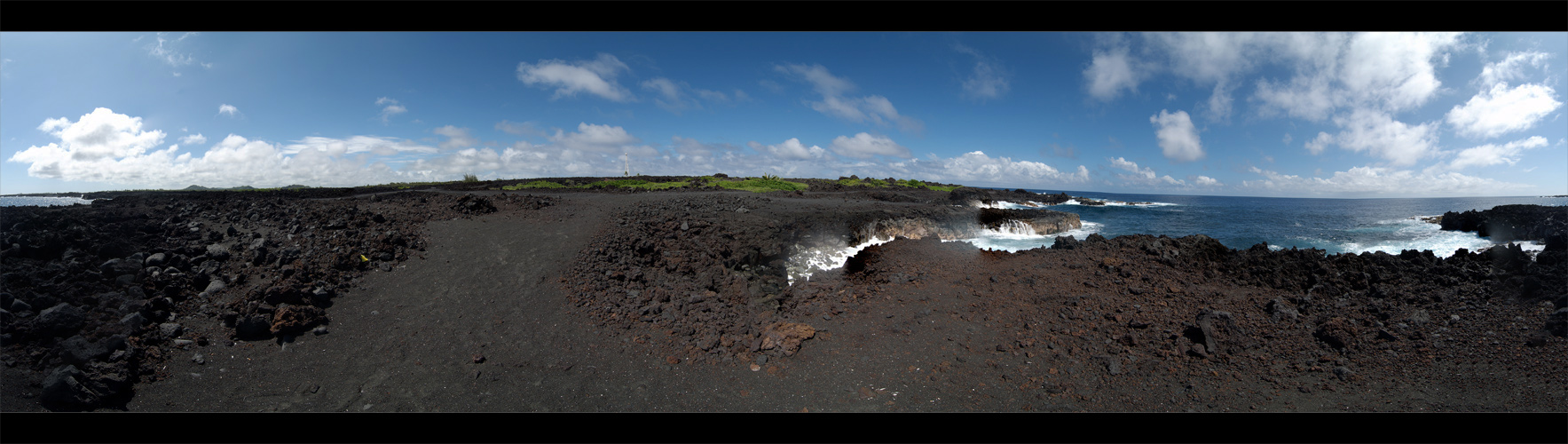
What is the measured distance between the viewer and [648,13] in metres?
2.62

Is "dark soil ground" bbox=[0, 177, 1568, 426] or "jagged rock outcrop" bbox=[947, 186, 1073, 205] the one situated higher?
"jagged rock outcrop" bbox=[947, 186, 1073, 205]

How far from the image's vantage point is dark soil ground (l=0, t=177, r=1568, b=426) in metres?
3.84

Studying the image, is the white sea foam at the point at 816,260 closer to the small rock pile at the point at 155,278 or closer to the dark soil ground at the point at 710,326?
the dark soil ground at the point at 710,326

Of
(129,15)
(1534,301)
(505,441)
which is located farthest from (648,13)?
(1534,301)

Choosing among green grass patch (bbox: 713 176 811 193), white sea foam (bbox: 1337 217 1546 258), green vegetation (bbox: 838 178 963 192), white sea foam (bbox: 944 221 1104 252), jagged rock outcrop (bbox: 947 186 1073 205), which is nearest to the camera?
white sea foam (bbox: 1337 217 1546 258)

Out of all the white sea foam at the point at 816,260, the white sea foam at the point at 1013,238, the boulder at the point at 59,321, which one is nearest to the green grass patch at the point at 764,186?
the white sea foam at the point at 1013,238

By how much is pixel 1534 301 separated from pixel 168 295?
14045mm

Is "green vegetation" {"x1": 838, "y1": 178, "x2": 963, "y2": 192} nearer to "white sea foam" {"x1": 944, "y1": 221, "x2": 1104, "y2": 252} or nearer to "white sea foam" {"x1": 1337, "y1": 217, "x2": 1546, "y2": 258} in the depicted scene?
"white sea foam" {"x1": 944, "y1": 221, "x2": 1104, "y2": 252}

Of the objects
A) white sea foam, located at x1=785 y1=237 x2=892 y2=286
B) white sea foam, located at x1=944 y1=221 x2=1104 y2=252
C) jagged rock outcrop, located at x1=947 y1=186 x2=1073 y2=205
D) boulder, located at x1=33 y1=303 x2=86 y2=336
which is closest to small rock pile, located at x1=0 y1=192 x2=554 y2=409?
boulder, located at x1=33 y1=303 x2=86 y2=336

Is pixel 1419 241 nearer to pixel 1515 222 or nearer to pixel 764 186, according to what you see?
pixel 1515 222

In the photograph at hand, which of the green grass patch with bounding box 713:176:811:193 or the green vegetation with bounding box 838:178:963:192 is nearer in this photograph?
the green grass patch with bounding box 713:176:811:193

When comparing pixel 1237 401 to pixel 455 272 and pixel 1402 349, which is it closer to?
pixel 1402 349

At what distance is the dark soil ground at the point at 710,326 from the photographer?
384 cm

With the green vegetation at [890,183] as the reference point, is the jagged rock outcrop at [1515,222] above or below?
below
